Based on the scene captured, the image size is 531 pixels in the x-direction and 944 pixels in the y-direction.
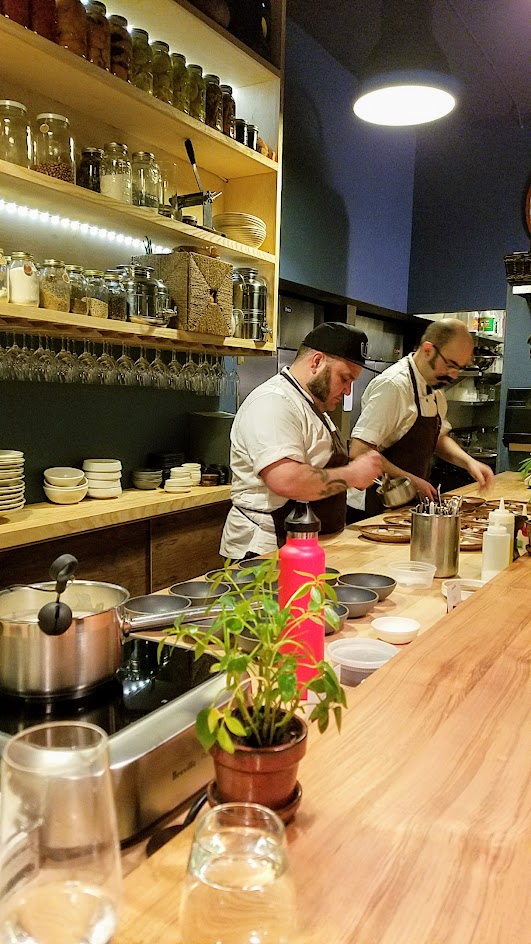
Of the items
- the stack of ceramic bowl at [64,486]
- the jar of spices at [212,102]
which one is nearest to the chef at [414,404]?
the stack of ceramic bowl at [64,486]

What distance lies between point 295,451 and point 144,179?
68.4 inches

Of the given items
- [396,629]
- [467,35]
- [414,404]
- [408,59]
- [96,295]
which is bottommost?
[396,629]

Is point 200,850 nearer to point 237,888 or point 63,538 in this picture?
point 237,888

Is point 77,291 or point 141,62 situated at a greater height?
point 141,62

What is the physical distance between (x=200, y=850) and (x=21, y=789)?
148 mm

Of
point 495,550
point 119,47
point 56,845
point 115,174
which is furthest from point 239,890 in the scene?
point 119,47

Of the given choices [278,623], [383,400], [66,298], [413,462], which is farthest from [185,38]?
[278,623]

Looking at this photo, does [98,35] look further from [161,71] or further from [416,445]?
[416,445]

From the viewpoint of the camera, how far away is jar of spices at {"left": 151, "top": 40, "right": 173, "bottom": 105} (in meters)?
3.32

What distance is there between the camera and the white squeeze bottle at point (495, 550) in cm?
202

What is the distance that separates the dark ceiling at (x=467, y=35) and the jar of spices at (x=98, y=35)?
2.37 meters

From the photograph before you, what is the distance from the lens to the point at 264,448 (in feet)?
8.11

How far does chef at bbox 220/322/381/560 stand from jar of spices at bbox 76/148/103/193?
3.98 feet

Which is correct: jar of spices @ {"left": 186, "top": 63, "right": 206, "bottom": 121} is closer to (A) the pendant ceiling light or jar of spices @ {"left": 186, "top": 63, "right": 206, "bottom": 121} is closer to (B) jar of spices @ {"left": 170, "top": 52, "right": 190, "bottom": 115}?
(B) jar of spices @ {"left": 170, "top": 52, "right": 190, "bottom": 115}
